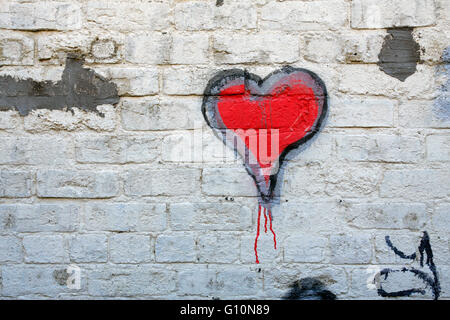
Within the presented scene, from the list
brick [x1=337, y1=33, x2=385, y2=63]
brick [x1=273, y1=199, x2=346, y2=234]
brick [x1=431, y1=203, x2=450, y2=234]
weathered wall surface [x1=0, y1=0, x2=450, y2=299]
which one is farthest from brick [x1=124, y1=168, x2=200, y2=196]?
brick [x1=431, y1=203, x2=450, y2=234]

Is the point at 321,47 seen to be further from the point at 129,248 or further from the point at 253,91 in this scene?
the point at 129,248

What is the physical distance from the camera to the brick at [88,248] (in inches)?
72.4

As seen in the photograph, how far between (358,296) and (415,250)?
362 millimetres

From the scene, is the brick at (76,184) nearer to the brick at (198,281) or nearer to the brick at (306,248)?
the brick at (198,281)

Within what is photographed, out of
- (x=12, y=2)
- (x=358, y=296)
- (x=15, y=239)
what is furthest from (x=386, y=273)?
(x=12, y=2)

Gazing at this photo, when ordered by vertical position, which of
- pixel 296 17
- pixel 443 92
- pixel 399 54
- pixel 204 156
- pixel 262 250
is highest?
pixel 296 17

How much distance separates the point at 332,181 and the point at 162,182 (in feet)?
2.75

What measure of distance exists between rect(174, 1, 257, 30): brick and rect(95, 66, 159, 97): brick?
11.0 inches

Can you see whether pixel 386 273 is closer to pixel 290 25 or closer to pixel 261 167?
pixel 261 167

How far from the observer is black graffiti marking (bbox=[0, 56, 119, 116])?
70.9 inches

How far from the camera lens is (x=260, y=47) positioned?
179 centimetres

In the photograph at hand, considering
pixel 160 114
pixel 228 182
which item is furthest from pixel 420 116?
pixel 160 114

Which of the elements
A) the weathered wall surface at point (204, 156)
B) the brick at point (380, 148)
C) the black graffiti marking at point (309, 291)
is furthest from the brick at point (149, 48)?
the black graffiti marking at point (309, 291)

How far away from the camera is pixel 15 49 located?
1.79m
